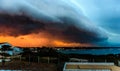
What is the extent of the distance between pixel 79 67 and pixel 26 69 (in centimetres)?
1027

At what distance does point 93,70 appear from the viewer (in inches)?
1826

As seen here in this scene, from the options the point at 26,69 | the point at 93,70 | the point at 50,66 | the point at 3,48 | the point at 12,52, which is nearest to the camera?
the point at 93,70

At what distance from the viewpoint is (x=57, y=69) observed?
183 ft

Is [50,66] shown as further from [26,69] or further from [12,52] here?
[12,52]

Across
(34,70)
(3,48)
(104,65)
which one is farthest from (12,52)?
(104,65)

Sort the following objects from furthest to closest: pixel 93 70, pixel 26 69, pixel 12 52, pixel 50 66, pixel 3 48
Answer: pixel 12 52 → pixel 3 48 → pixel 50 66 → pixel 26 69 → pixel 93 70

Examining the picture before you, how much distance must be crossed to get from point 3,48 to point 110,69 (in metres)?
48.1

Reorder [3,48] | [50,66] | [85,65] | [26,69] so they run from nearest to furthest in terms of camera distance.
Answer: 1. [85,65]
2. [26,69]
3. [50,66]
4. [3,48]

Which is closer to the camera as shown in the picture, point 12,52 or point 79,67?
point 79,67

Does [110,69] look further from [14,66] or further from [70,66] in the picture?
[14,66]

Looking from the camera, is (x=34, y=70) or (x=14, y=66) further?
(x=14, y=66)

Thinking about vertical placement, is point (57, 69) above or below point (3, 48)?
below

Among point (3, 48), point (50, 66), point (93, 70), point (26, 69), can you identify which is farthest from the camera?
point (3, 48)

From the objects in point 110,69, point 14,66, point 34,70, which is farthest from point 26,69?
point 110,69
